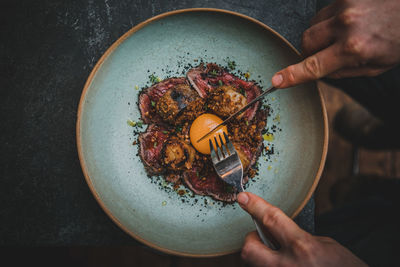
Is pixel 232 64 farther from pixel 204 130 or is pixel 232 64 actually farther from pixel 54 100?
pixel 54 100

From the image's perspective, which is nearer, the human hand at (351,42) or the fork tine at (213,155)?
the human hand at (351,42)

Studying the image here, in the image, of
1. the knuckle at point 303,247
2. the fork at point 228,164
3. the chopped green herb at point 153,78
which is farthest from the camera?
the chopped green herb at point 153,78

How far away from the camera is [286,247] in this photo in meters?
1.15

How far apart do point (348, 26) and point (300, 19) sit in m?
0.45

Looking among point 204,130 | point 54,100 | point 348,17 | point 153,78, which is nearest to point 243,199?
point 204,130

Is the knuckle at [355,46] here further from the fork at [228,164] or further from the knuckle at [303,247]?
the knuckle at [303,247]

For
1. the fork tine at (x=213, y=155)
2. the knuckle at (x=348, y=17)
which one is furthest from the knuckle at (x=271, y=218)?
the knuckle at (x=348, y=17)

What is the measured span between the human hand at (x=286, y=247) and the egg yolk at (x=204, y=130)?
38cm

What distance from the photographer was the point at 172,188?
1.47 metres

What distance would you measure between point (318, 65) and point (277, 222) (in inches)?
27.9

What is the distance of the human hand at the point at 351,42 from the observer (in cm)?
118

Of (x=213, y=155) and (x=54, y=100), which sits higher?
(x=54, y=100)

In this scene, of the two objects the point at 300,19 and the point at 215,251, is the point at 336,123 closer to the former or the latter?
the point at 300,19

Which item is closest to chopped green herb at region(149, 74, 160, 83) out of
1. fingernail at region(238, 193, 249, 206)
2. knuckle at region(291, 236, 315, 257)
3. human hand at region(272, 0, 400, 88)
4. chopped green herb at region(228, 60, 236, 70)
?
chopped green herb at region(228, 60, 236, 70)
